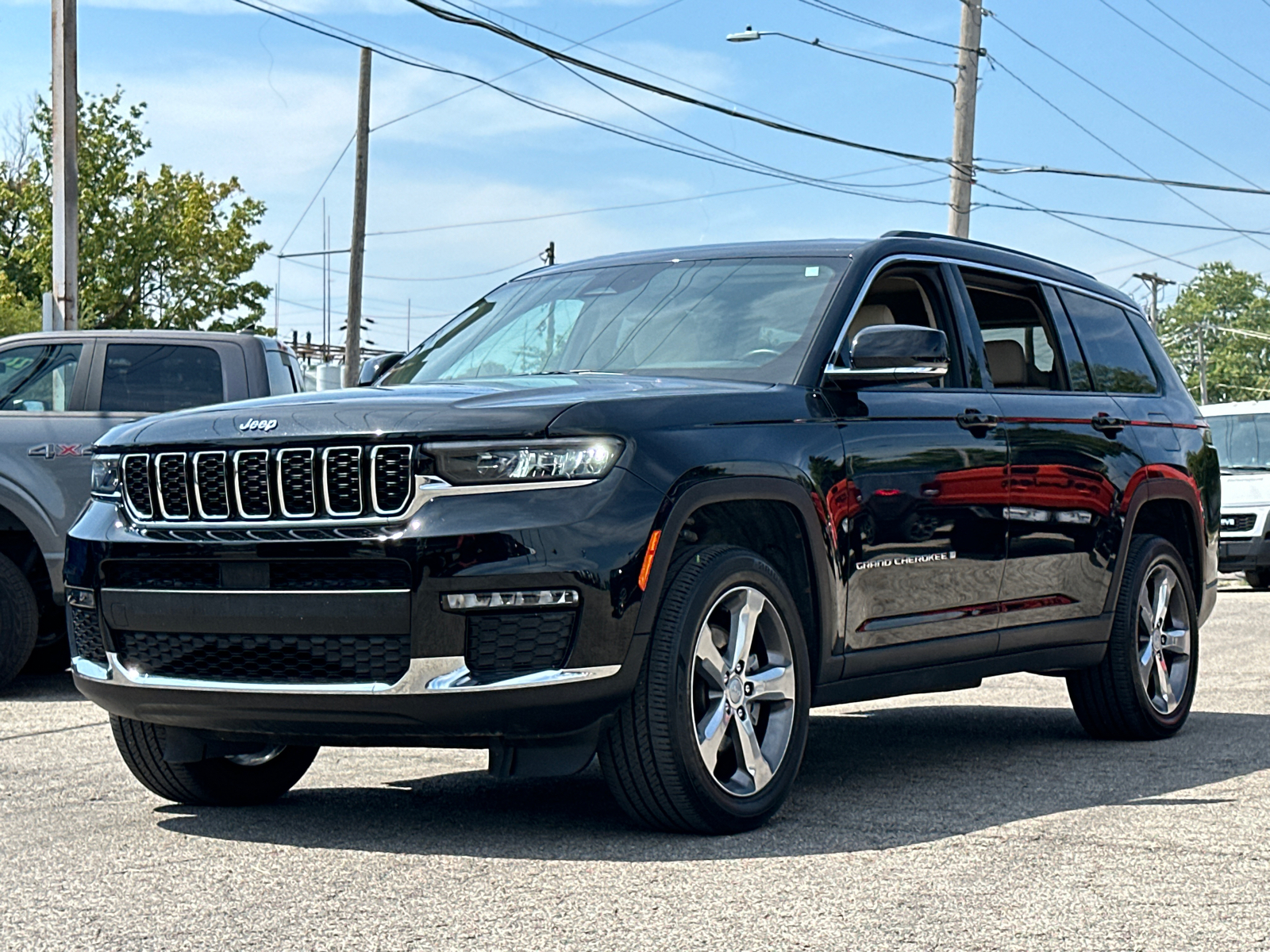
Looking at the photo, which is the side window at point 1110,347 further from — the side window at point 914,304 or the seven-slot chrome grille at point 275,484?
the seven-slot chrome grille at point 275,484

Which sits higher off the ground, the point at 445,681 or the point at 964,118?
the point at 964,118

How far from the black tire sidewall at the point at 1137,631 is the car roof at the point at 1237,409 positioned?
13.6m

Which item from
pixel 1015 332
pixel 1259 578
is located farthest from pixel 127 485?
pixel 1259 578

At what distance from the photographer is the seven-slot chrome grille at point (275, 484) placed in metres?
4.94

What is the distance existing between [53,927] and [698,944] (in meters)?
1.50

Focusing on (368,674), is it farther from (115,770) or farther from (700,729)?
(115,770)

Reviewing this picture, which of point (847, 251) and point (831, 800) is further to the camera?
point (847, 251)

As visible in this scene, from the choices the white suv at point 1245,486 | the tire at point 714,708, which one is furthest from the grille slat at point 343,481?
the white suv at point 1245,486

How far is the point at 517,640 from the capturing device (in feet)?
16.0

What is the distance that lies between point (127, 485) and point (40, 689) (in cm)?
520

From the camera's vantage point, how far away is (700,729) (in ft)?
17.3

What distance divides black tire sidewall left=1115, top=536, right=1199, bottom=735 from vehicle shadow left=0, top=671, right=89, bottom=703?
5133mm

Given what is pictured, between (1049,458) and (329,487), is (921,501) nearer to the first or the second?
(1049,458)

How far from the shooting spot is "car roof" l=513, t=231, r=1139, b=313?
6.61m
